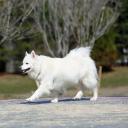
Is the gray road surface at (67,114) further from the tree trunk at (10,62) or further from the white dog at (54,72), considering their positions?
the tree trunk at (10,62)

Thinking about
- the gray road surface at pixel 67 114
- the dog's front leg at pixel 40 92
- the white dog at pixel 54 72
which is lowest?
the gray road surface at pixel 67 114

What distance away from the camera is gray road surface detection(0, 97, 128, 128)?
48.5ft

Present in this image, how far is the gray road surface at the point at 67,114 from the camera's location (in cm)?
1477

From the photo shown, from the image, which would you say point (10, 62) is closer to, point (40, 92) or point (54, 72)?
point (54, 72)

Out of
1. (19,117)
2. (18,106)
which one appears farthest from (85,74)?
(19,117)

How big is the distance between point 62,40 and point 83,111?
20.8 metres

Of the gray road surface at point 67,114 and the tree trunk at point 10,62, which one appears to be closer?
the gray road surface at point 67,114

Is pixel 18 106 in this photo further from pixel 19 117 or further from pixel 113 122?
pixel 113 122

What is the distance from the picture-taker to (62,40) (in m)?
37.8

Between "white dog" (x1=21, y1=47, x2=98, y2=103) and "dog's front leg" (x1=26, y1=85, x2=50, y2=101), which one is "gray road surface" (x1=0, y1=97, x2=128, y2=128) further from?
"white dog" (x1=21, y1=47, x2=98, y2=103)

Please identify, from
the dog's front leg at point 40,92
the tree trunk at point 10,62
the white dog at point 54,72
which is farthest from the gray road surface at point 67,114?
the tree trunk at point 10,62

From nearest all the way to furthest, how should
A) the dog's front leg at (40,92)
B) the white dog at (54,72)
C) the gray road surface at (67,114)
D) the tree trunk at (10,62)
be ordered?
the gray road surface at (67,114), the dog's front leg at (40,92), the white dog at (54,72), the tree trunk at (10,62)

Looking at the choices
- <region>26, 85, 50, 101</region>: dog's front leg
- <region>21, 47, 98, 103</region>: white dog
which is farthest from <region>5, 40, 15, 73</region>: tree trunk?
<region>26, 85, 50, 101</region>: dog's front leg

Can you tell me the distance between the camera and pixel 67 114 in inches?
652
